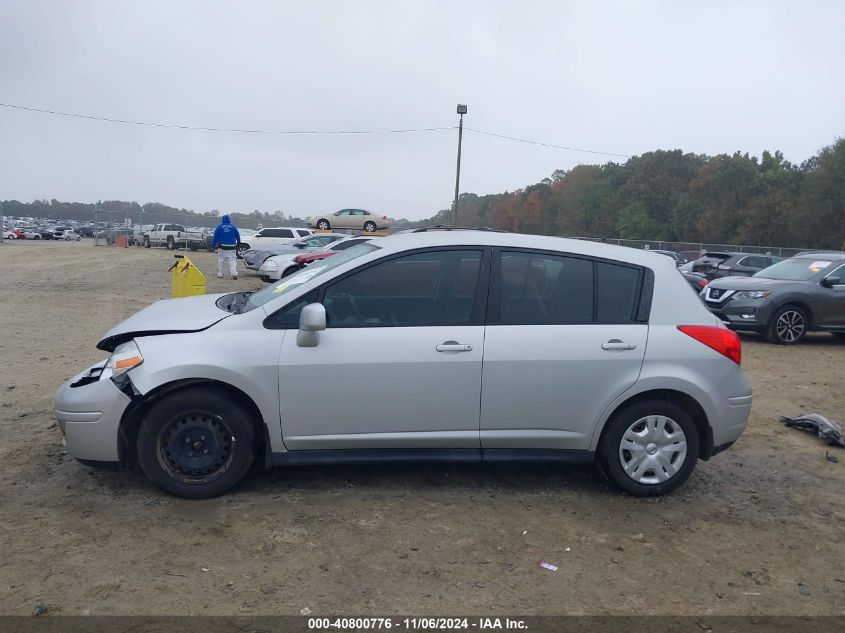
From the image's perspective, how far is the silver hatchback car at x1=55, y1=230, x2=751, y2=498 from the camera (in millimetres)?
4520

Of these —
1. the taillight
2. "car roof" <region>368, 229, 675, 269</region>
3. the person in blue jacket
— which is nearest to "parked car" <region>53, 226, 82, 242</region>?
the person in blue jacket

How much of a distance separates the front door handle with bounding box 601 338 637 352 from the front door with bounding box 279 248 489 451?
81 cm

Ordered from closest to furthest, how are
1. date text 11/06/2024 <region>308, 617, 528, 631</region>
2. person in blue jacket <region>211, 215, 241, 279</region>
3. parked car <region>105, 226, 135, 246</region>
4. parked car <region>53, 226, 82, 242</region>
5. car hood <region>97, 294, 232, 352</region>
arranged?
date text 11/06/2024 <region>308, 617, 528, 631</region> → car hood <region>97, 294, 232, 352</region> → person in blue jacket <region>211, 215, 241, 279</region> → parked car <region>105, 226, 135, 246</region> → parked car <region>53, 226, 82, 242</region>

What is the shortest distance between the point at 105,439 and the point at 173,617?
1550 mm

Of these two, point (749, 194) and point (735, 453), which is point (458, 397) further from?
point (749, 194)

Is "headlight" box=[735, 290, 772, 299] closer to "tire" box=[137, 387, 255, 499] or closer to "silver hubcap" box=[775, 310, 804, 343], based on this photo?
"silver hubcap" box=[775, 310, 804, 343]

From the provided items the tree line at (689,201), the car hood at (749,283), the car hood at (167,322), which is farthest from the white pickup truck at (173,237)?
the car hood at (167,322)

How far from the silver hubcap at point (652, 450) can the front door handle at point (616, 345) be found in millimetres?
496

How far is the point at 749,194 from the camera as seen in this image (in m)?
58.9

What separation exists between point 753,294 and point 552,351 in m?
8.84

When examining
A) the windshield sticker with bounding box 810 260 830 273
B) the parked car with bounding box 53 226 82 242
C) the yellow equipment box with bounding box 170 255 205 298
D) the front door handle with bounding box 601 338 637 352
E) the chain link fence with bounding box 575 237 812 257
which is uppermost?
the windshield sticker with bounding box 810 260 830 273

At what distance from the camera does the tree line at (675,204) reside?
170 feet

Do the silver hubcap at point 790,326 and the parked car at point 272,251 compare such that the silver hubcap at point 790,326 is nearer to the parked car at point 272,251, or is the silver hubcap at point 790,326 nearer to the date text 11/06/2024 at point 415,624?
the date text 11/06/2024 at point 415,624

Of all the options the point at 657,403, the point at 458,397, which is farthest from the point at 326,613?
the point at 657,403
